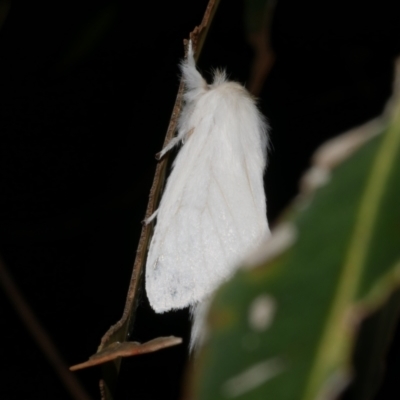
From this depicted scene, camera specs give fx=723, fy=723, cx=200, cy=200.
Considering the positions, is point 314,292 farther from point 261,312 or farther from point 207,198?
point 207,198

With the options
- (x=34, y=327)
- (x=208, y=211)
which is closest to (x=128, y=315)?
(x=208, y=211)

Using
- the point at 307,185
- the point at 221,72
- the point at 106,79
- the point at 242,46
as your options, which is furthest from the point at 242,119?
the point at 307,185

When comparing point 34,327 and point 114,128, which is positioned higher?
point 114,128

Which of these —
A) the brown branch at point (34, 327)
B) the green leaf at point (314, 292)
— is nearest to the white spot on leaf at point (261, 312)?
the green leaf at point (314, 292)

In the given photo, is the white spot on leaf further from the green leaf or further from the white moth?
the white moth

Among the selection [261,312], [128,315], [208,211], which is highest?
[208,211]

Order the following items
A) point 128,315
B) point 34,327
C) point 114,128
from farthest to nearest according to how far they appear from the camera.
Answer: point 114,128 < point 34,327 < point 128,315

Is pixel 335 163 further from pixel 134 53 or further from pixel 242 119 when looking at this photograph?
pixel 134 53
